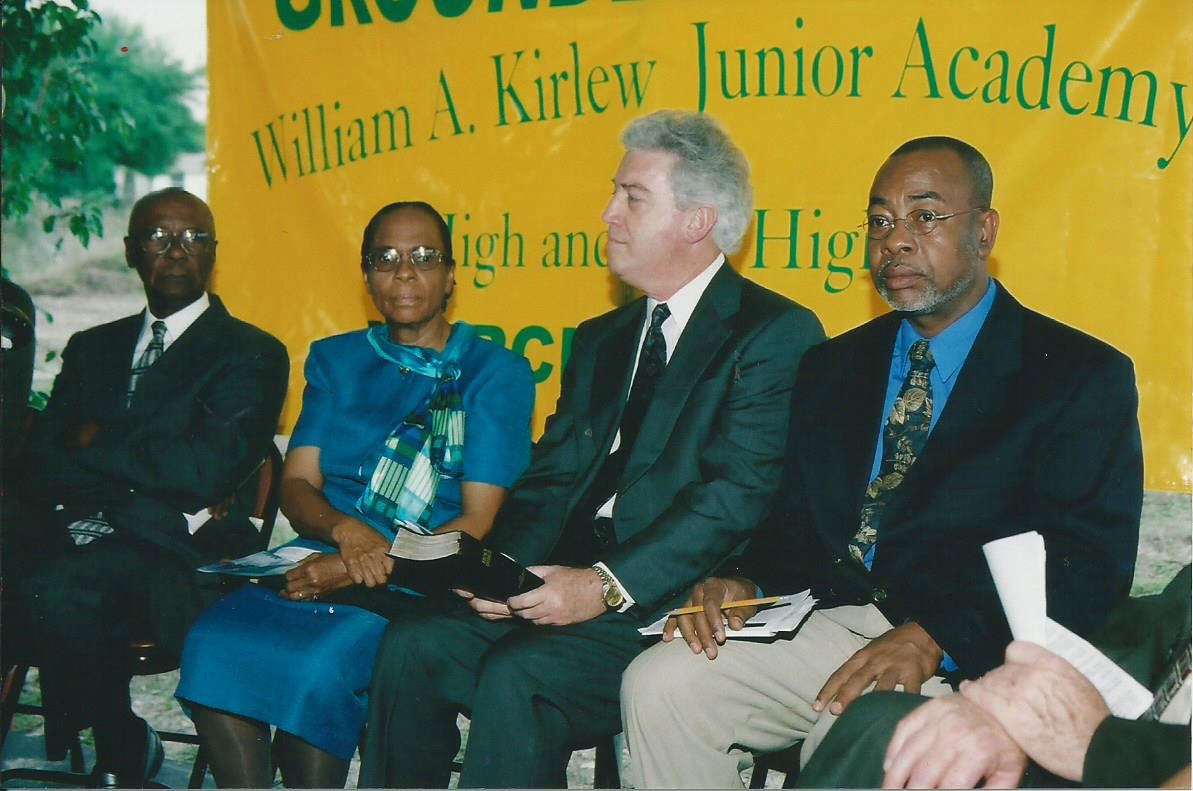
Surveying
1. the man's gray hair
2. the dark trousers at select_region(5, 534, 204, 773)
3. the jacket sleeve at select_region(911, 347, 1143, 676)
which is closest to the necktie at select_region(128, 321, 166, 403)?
the dark trousers at select_region(5, 534, 204, 773)

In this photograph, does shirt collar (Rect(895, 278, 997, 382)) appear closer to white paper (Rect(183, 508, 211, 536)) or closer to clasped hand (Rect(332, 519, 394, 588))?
clasped hand (Rect(332, 519, 394, 588))

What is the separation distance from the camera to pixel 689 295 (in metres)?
3.56

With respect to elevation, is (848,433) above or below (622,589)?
above

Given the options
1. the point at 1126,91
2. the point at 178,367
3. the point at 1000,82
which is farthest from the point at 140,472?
the point at 1126,91

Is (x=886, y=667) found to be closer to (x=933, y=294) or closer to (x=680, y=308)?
(x=933, y=294)

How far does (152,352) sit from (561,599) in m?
1.94

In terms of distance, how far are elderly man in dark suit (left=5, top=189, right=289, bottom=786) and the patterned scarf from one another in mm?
576

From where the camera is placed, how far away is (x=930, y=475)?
2.97 meters

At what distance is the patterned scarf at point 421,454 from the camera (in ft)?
12.0

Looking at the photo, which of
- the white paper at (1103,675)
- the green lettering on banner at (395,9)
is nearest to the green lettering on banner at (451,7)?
the green lettering on banner at (395,9)

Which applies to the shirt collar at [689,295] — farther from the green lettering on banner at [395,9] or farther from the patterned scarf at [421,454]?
the green lettering on banner at [395,9]

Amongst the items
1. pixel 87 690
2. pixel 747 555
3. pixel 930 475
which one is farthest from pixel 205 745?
pixel 930 475

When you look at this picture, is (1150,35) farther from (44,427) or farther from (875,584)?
(44,427)

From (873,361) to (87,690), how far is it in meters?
2.68
